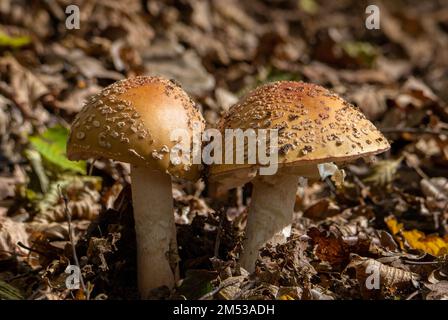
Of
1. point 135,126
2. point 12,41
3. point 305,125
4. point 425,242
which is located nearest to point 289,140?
point 305,125

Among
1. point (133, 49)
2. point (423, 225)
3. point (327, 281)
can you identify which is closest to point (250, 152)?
point (327, 281)

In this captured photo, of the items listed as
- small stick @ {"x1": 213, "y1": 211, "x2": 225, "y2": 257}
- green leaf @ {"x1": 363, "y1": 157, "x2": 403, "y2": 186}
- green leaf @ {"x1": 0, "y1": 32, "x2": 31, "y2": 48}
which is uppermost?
green leaf @ {"x1": 0, "y1": 32, "x2": 31, "y2": 48}

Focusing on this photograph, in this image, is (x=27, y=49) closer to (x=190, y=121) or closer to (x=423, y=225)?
(x=190, y=121)

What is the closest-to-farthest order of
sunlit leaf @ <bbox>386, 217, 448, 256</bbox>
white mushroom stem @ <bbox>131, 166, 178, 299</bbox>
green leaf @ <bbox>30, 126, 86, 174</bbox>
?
white mushroom stem @ <bbox>131, 166, 178, 299</bbox> → sunlit leaf @ <bbox>386, 217, 448, 256</bbox> → green leaf @ <bbox>30, 126, 86, 174</bbox>

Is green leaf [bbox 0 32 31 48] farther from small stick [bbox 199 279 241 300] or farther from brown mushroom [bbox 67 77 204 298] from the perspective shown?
small stick [bbox 199 279 241 300]

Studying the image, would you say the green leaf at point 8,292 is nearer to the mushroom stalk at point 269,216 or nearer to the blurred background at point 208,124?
the blurred background at point 208,124

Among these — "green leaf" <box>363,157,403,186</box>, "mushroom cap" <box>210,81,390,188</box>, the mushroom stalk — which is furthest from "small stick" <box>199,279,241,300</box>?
"green leaf" <box>363,157,403,186</box>
